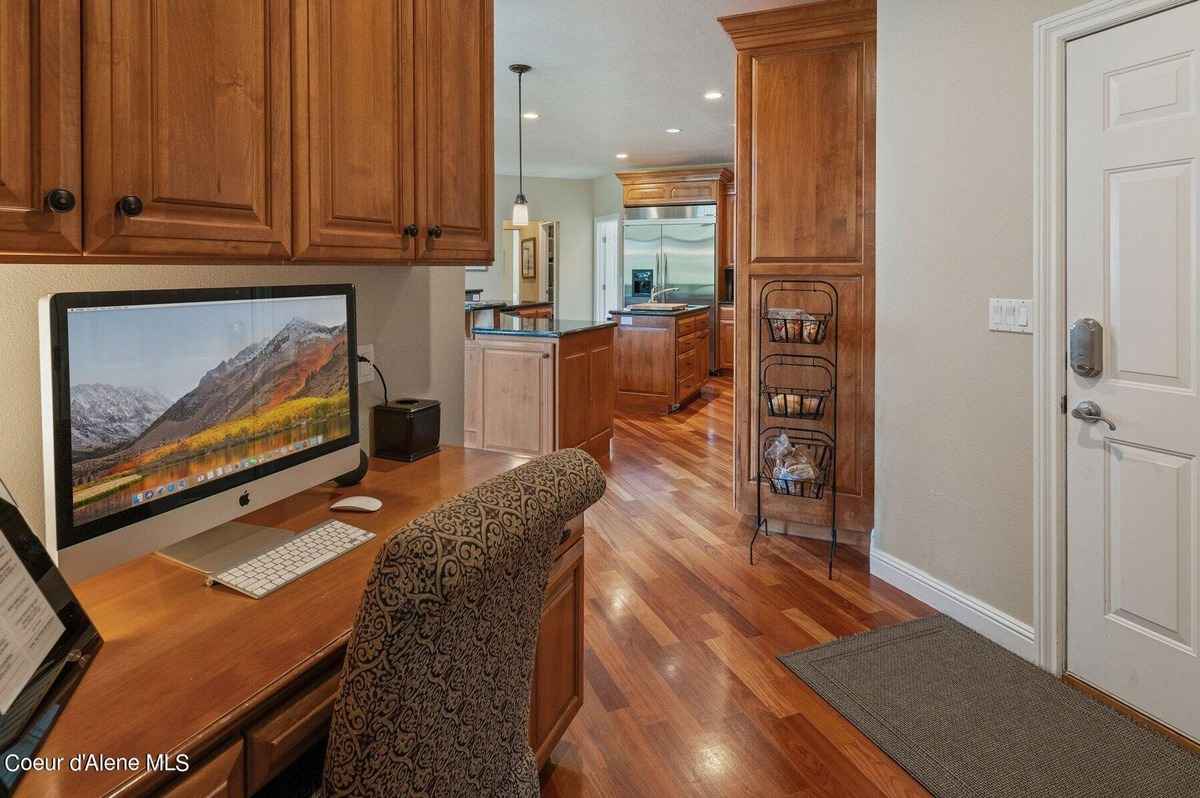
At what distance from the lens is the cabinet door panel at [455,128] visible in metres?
1.75

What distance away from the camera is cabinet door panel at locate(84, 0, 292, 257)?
40.2 inches

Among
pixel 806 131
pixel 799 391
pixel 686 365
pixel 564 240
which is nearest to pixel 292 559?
pixel 799 391

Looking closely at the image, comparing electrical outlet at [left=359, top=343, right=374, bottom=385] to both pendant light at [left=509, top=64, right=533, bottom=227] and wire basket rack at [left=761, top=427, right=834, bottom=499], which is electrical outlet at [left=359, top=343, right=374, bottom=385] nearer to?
wire basket rack at [left=761, top=427, right=834, bottom=499]

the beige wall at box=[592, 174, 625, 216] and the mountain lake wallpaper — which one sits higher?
the beige wall at box=[592, 174, 625, 216]

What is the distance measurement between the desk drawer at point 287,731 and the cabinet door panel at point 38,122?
69 cm

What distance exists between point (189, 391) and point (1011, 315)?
2.48 meters

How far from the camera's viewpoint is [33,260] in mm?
1056

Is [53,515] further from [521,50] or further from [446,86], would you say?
[521,50]

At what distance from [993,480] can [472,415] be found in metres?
3.43

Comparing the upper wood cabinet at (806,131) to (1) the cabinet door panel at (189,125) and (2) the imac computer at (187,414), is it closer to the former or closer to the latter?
A: (2) the imac computer at (187,414)

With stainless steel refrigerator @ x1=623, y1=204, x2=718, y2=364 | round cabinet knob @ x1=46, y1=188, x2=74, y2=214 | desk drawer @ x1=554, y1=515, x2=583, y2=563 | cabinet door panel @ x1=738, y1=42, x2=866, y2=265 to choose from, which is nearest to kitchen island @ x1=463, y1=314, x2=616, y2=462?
cabinet door panel @ x1=738, y1=42, x2=866, y2=265

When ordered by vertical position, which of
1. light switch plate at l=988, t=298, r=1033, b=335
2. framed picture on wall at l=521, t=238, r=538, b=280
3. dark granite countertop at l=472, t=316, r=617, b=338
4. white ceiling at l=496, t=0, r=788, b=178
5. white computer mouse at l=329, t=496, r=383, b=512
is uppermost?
white ceiling at l=496, t=0, r=788, b=178

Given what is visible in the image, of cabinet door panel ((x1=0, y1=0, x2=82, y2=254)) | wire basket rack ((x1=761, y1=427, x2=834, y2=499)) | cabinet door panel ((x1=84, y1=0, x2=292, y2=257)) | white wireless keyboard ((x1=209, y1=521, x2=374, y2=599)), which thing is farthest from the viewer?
wire basket rack ((x1=761, y1=427, x2=834, y2=499))

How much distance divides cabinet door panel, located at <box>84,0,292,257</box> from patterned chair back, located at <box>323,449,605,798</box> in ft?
2.24
